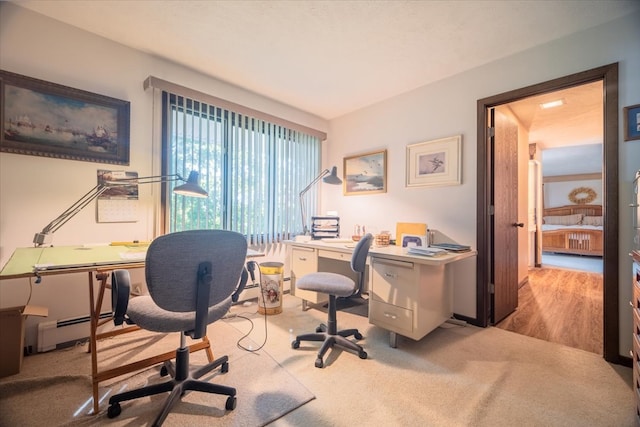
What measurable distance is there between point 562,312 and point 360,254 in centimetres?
255

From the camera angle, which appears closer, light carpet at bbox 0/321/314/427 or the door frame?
light carpet at bbox 0/321/314/427

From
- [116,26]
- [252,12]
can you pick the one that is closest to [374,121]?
[252,12]

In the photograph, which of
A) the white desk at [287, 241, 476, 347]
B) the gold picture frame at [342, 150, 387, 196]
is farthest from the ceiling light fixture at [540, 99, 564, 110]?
the white desk at [287, 241, 476, 347]

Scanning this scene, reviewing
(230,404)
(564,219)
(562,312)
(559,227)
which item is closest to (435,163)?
(562,312)

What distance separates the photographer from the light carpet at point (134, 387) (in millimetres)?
1279

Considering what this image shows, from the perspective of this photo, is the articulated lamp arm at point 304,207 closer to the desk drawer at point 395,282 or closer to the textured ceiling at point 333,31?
the textured ceiling at point 333,31

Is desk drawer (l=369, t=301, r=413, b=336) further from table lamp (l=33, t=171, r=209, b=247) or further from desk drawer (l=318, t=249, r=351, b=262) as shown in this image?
table lamp (l=33, t=171, r=209, b=247)

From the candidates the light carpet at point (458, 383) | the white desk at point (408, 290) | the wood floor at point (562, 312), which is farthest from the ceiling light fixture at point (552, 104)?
the light carpet at point (458, 383)

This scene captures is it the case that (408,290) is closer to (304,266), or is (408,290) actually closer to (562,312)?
(304,266)

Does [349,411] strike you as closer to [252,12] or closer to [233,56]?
[252,12]

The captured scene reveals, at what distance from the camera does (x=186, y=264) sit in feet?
3.80

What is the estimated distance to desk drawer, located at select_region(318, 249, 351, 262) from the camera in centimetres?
232

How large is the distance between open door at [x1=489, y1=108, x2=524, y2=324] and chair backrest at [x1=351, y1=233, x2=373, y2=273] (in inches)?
56.1

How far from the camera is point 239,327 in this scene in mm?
2336
